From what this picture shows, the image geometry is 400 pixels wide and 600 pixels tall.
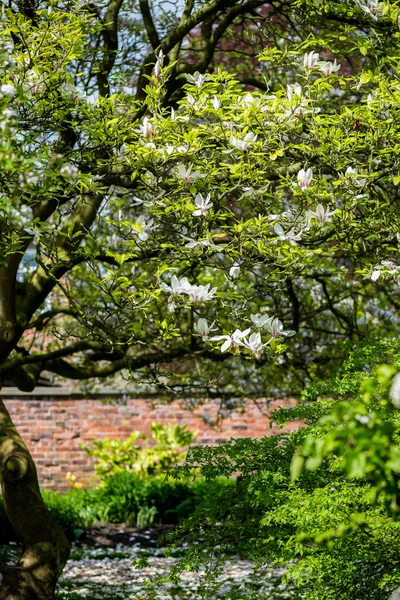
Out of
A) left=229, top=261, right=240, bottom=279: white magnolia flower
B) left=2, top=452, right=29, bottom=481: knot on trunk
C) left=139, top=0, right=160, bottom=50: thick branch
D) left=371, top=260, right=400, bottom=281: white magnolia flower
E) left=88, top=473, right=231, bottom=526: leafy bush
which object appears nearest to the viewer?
left=229, top=261, right=240, bottom=279: white magnolia flower

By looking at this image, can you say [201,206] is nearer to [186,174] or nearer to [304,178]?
[186,174]

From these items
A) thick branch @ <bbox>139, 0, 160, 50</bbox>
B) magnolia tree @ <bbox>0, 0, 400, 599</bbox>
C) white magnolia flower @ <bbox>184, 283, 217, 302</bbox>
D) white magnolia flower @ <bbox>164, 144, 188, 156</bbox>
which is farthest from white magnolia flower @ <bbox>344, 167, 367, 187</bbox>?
thick branch @ <bbox>139, 0, 160, 50</bbox>

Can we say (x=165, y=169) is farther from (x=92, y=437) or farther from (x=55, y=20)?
(x=92, y=437)

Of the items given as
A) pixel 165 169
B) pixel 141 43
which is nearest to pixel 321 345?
pixel 141 43

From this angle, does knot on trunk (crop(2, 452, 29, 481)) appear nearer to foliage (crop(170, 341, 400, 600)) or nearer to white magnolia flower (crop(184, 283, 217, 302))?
foliage (crop(170, 341, 400, 600))

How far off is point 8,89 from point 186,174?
1009 millimetres

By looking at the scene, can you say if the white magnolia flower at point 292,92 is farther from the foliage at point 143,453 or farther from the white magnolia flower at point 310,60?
the foliage at point 143,453

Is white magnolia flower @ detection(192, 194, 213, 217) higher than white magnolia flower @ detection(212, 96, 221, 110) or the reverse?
the reverse

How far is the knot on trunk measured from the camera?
5.76 m

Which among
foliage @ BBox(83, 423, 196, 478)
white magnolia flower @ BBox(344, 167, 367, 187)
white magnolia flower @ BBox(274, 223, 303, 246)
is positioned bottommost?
foliage @ BBox(83, 423, 196, 478)

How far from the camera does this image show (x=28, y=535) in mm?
5637

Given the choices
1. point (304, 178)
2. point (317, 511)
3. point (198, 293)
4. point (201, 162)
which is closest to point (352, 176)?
point (304, 178)

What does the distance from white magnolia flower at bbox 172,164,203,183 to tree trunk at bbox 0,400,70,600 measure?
234 centimetres

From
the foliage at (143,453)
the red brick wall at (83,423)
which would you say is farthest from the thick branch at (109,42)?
the red brick wall at (83,423)
